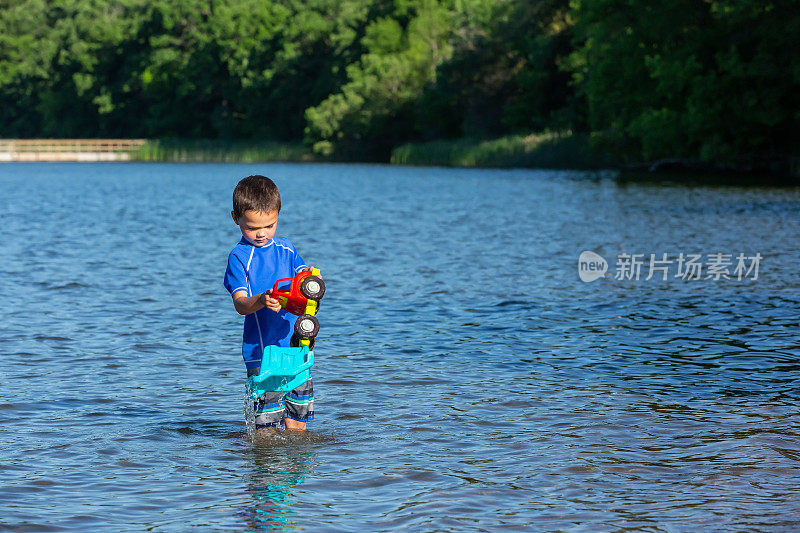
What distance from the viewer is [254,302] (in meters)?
6.55

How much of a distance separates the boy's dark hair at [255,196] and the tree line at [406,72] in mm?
44182

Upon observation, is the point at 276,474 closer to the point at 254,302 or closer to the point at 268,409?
the point at 268,409

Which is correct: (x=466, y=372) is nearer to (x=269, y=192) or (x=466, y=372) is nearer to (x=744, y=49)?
(x=269, y=192)

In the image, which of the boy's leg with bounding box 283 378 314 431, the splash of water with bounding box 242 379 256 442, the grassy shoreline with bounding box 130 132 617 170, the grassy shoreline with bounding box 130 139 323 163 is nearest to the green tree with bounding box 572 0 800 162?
the grassy shoreline with bounding box 130 132 617 170

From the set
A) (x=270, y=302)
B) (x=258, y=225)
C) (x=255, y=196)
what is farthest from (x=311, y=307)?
(x=255, y=196)

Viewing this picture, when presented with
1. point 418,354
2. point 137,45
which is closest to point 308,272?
point 418,354

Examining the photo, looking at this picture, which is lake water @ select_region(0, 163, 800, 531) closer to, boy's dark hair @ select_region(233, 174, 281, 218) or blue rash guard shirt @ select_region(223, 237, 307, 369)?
blue rash guard shirt @ select_region(223, 237, 307, 369)

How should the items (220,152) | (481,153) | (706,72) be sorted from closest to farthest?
(706,72) → (481,153) → (220,152)

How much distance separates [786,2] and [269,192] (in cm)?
4561

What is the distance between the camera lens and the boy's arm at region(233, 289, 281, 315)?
6.45 metres

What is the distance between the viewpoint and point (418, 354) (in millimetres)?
11062

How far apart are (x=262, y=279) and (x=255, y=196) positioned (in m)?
0.56

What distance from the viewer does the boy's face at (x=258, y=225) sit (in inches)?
265

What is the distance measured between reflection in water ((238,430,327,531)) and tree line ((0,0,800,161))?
43.8m
